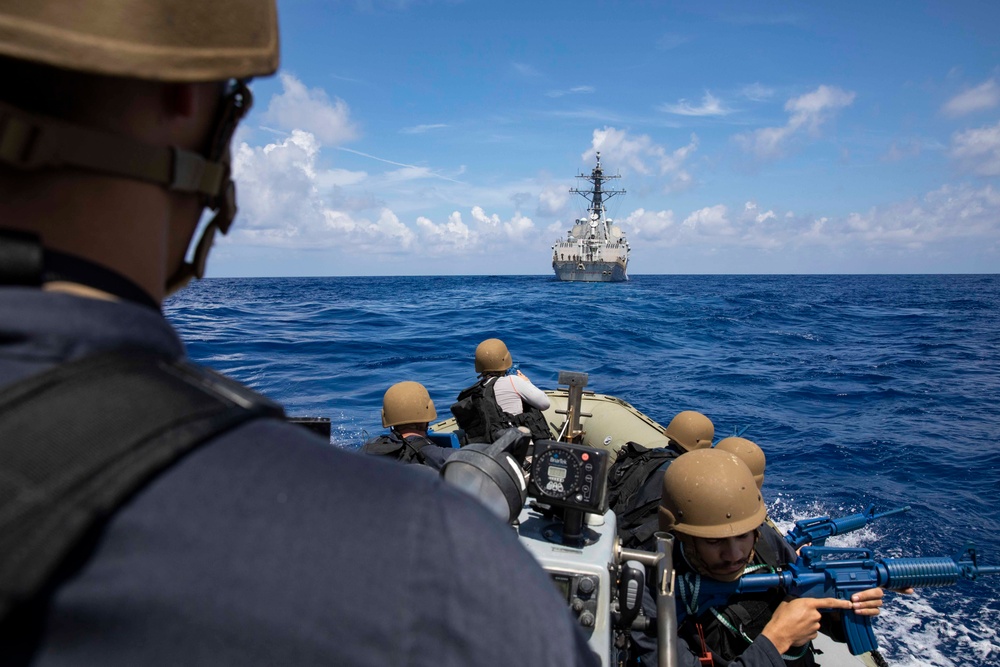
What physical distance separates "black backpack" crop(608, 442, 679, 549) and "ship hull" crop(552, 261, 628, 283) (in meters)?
55.4

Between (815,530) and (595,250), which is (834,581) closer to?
(815,530)

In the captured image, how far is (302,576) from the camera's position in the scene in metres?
0.50

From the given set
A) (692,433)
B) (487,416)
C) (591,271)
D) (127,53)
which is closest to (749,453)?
(692,433)

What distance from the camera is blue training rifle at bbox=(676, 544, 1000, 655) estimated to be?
2787mm

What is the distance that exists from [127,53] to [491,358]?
5.60 metres

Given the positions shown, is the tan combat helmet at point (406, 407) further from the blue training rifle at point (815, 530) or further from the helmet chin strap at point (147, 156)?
the helmet chin strap at point (147, 156)

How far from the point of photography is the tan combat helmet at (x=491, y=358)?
614 centimetres

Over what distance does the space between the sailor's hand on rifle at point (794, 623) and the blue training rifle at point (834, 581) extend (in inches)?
3.5

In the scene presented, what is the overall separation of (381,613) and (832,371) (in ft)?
56.3

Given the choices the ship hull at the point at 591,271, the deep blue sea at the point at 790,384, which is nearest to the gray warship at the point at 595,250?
the ship hull at the point at 591,271

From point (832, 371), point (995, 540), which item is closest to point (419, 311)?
point (832, 371)

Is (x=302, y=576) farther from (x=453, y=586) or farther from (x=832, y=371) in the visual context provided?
(x=832, y=371)

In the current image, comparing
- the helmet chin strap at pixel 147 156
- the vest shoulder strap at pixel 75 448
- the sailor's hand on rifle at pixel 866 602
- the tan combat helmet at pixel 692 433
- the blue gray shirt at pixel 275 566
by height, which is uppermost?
the helmet chin strap at pixel 147 156

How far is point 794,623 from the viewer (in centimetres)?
266
